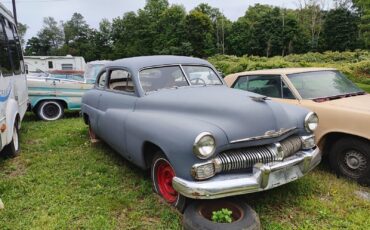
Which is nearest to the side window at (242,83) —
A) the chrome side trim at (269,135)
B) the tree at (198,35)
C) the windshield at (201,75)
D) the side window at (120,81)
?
the windshield at (201,75)

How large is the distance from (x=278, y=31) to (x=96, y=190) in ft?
170

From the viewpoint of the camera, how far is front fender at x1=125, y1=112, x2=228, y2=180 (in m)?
3.27

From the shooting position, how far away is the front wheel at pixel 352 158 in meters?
4.28

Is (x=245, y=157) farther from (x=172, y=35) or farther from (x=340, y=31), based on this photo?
(x=172, y=35)

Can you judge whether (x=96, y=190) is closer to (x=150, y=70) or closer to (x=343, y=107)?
(x=150, y=70)

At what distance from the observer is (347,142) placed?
445cm

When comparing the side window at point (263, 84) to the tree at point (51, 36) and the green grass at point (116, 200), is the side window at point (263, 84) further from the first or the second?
the tree at point (51, 36)

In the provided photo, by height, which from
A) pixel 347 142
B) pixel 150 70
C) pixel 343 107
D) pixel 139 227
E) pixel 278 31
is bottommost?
pixel 139 227

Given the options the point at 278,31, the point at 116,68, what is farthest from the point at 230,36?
the point at 116,68

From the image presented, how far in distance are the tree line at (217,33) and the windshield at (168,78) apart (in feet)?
132

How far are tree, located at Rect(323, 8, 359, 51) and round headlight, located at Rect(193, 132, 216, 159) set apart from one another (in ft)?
169

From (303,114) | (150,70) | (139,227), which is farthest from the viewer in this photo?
(150,70)

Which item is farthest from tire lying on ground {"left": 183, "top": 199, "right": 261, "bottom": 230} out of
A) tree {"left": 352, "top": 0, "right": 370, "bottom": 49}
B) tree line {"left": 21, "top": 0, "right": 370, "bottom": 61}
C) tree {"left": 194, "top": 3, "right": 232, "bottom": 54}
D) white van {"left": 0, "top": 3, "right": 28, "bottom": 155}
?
tree {"left": 194, "top": 3, "right": 232, "bottom": 54}

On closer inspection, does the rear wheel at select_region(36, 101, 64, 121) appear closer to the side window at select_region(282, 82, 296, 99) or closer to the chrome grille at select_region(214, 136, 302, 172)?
the side window at select_region(282, 82, 296, 99)
